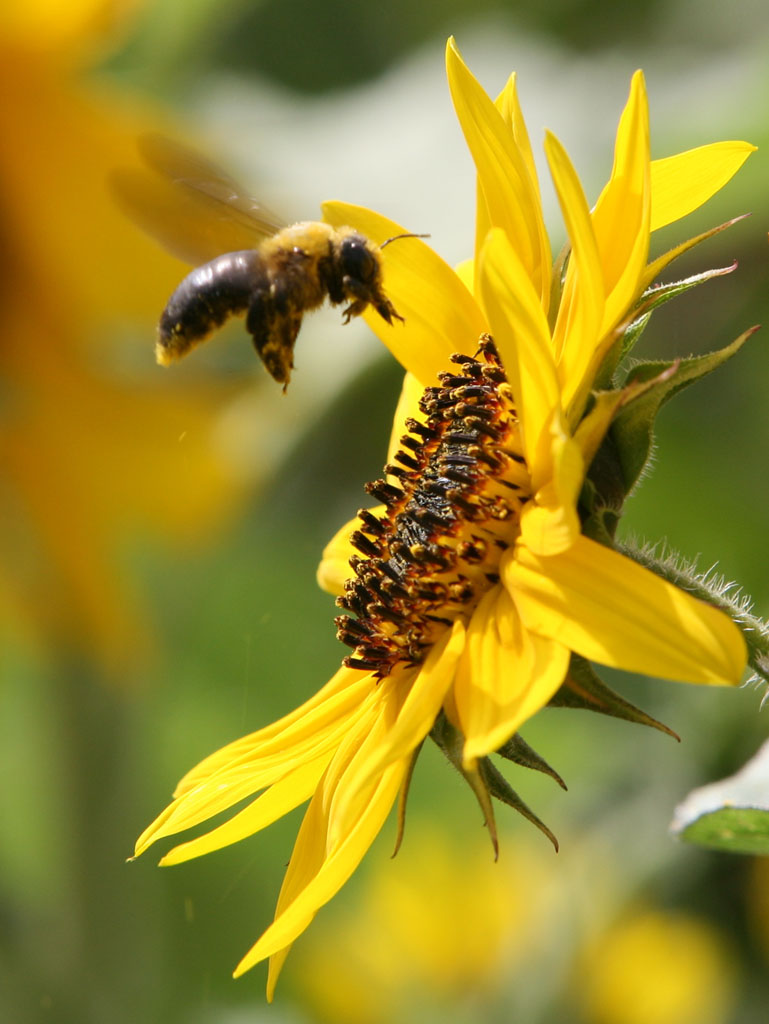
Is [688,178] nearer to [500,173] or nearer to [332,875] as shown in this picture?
[500,173]

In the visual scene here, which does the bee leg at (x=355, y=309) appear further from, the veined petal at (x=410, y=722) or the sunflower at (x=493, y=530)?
the veined petal at (x=410, y=722)

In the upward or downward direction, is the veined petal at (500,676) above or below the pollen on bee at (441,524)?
below

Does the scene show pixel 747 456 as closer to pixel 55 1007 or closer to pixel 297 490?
pixel 297 490

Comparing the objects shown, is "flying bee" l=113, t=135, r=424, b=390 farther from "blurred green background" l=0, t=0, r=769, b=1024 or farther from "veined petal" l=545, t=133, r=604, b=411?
"blurred green background" l=0, t=0, r=769, b=1024

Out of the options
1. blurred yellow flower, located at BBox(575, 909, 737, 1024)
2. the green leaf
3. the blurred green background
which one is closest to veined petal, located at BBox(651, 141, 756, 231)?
the green leaf

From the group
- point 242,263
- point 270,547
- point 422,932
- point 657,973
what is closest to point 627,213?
point 242,263

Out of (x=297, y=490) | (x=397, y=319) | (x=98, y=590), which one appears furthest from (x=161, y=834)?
(x=297, y=490)

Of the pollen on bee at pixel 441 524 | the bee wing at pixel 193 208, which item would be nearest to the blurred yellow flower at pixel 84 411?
the bee wing at pixel 193 208
